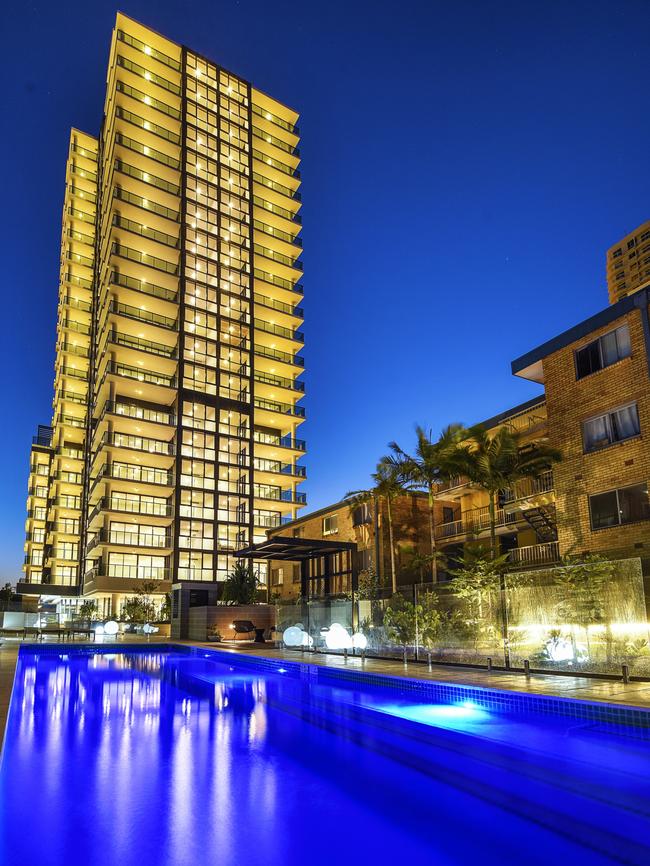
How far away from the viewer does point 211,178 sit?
62.1 m

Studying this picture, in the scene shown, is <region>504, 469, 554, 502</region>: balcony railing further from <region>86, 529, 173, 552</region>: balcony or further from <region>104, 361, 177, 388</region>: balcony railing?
<region>104, 361, 177, 388</region>: balcony railing

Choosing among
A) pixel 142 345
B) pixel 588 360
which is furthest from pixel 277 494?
pixel 588 360

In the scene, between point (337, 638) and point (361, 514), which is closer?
point (337, 638)

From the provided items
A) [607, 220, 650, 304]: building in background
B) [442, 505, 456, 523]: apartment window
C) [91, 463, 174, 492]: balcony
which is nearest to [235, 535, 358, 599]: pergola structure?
[442, 505, 456, 523]: apartment window

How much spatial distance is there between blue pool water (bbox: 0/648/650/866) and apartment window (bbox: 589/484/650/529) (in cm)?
945

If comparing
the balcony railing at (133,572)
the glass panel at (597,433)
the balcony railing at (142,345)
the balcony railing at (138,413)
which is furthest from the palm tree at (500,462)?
the balcony railing at (142,345)

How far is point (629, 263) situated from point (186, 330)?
115 m

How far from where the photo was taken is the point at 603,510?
18906 mm

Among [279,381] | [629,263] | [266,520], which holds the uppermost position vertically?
[629,263]

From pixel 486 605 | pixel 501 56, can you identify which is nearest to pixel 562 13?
pixel 501 56

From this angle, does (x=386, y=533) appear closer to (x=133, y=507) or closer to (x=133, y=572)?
(x=133, y=507)

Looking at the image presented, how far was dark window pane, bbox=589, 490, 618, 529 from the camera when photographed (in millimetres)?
18516

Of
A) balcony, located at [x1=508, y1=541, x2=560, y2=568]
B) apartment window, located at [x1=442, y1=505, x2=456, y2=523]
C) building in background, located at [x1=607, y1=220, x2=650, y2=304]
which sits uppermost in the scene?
building in background, located at [x1=607, y1=220, x2=650, y2=304]

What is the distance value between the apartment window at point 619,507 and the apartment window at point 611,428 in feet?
4.76
